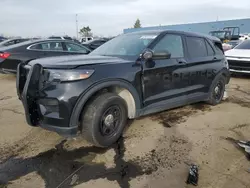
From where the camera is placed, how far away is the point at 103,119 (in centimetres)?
336

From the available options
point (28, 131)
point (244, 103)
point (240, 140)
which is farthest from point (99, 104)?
point (244, 103)

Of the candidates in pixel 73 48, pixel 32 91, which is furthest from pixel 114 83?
pixel 73 48

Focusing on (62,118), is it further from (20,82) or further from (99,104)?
(20,82)

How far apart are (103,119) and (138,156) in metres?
0.67

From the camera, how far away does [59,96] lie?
9.82 feet

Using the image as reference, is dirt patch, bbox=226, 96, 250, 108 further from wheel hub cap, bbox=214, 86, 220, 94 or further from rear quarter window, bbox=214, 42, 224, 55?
rear quarter window, bbox=214, 42, 224, 55

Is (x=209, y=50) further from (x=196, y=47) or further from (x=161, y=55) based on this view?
(x=161, y=55)

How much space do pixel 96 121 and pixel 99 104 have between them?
0.22 m

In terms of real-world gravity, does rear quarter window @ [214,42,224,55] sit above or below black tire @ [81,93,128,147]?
above

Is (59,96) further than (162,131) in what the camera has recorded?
No

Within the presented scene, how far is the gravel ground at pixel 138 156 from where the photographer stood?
2740 mm


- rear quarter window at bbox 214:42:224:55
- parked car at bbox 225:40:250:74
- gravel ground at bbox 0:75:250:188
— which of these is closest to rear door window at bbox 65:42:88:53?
gravel ground at bbox 0:75:250:188

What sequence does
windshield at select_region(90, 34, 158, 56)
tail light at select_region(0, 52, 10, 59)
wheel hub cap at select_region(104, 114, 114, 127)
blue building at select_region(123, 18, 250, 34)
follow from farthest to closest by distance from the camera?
blue building at select_region(123, 18, 250, 34)
tail light at select_region(0, 52, 10, 59)
windshield at select_region(90, 34, 158, 56)
wheel hub cap at select_region(104, 114, 114, 127)

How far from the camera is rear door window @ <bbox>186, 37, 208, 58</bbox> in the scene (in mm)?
4719
